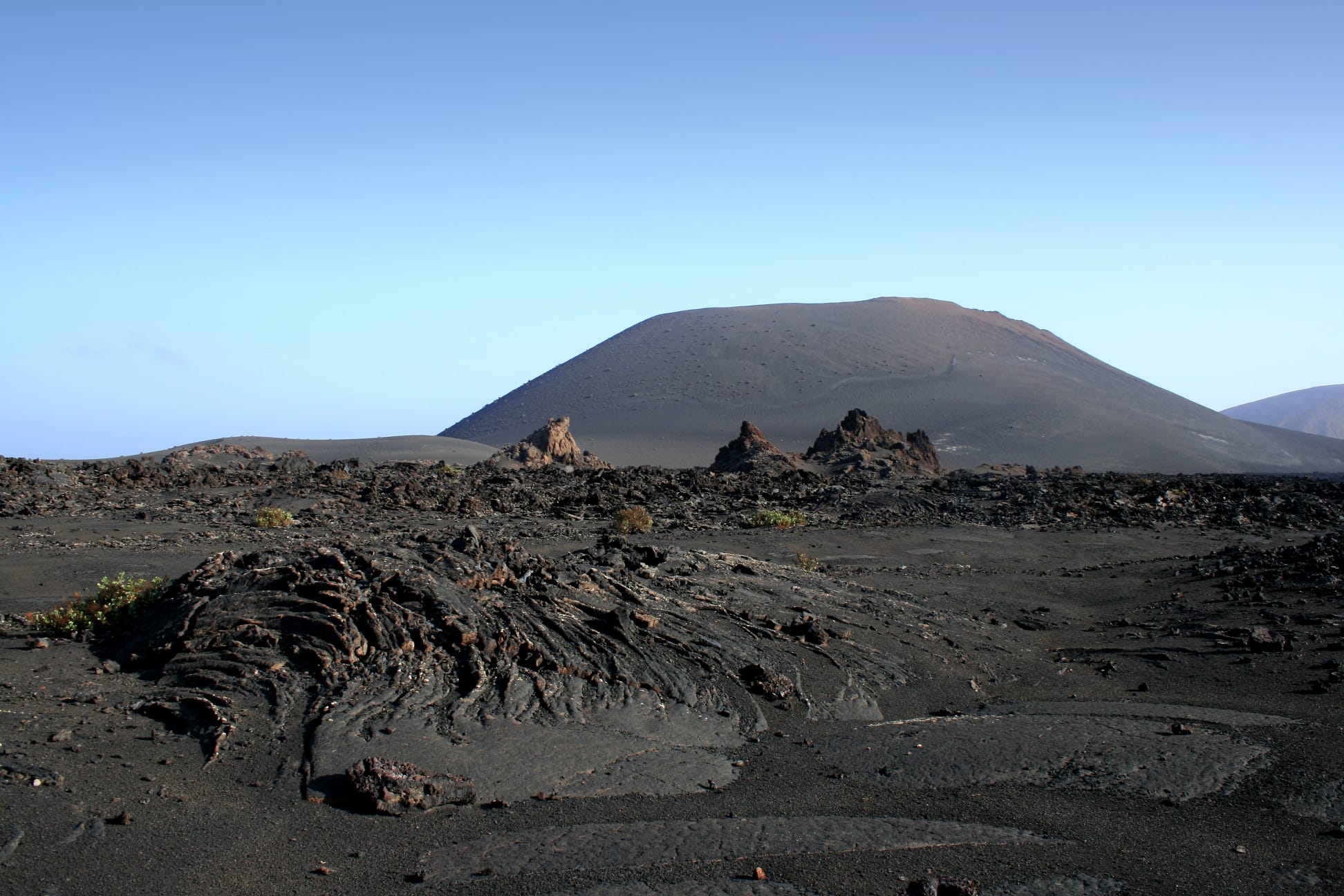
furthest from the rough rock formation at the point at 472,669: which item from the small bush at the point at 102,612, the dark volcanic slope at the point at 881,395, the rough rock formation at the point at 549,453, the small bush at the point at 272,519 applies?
the dark volcanic slope at the point at 881,395

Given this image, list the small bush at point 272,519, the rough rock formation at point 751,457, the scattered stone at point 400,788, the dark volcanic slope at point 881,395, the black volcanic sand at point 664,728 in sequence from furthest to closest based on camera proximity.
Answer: the dark volcanic slope at point 881,395, the rough rock formation at point 751,457, the small bush at point 272,519, the scattered stone at point 400,788, the black volcanic sand at point 664,728

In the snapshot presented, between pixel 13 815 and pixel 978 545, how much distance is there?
55.5ft

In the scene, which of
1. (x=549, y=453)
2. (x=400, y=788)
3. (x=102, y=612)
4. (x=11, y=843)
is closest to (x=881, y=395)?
(x=549, y=453)

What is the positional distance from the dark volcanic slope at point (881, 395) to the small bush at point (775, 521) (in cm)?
3921

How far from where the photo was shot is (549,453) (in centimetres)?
3797

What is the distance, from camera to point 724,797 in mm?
6070

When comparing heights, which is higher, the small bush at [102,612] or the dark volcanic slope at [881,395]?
the dark volcanic slope at [881,395]

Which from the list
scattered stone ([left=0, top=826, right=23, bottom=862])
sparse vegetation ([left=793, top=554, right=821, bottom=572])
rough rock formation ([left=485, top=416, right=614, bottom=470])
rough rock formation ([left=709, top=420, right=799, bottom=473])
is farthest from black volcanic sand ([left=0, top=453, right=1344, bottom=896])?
rough rock formation ([left=485, top=416, right=614, bottom=470])

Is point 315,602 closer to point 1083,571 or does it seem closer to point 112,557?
point 112,557

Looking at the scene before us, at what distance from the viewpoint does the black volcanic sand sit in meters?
5.06

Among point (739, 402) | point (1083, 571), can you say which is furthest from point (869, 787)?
point (739, 402)

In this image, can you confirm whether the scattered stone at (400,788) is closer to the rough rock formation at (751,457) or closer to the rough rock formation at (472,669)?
the rough rock formation at (472,669)

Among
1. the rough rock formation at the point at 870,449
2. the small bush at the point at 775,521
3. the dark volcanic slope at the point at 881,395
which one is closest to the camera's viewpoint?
the small bush at the point at 775,521

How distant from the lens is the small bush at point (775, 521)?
69.4ft
